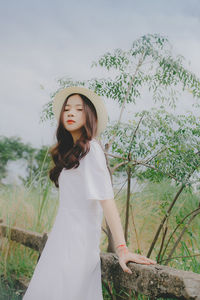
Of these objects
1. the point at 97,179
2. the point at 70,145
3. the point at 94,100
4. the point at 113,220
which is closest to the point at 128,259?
the point at 113,220

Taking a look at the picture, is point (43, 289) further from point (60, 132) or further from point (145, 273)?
point (60, 132)

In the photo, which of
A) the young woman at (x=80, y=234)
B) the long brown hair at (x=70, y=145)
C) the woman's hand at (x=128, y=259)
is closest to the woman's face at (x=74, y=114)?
the long brown hair at (x=70, y=145)

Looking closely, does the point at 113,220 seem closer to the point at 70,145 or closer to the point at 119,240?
the point at 119,240

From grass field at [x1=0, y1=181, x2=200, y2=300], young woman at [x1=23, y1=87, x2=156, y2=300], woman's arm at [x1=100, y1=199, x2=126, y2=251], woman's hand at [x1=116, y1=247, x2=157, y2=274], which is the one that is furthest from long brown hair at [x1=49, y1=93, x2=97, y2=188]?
grass field at [x1=0, y1=181, x2=200, y2=300]

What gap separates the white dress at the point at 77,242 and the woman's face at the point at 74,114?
0.34 metres

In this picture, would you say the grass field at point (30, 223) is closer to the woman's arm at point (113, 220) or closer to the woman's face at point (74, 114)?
the woman's face at point (74, 114)

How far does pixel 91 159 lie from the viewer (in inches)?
91.7

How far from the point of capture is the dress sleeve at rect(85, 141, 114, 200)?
7.25 feet

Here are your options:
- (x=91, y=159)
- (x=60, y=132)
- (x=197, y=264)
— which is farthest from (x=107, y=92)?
(x=197, y=264)

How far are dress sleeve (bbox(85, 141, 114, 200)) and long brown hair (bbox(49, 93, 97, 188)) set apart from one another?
0.26 feet

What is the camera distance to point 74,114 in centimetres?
264

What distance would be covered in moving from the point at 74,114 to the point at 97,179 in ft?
1.95

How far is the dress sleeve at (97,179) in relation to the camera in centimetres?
221

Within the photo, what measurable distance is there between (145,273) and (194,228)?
197 inches
